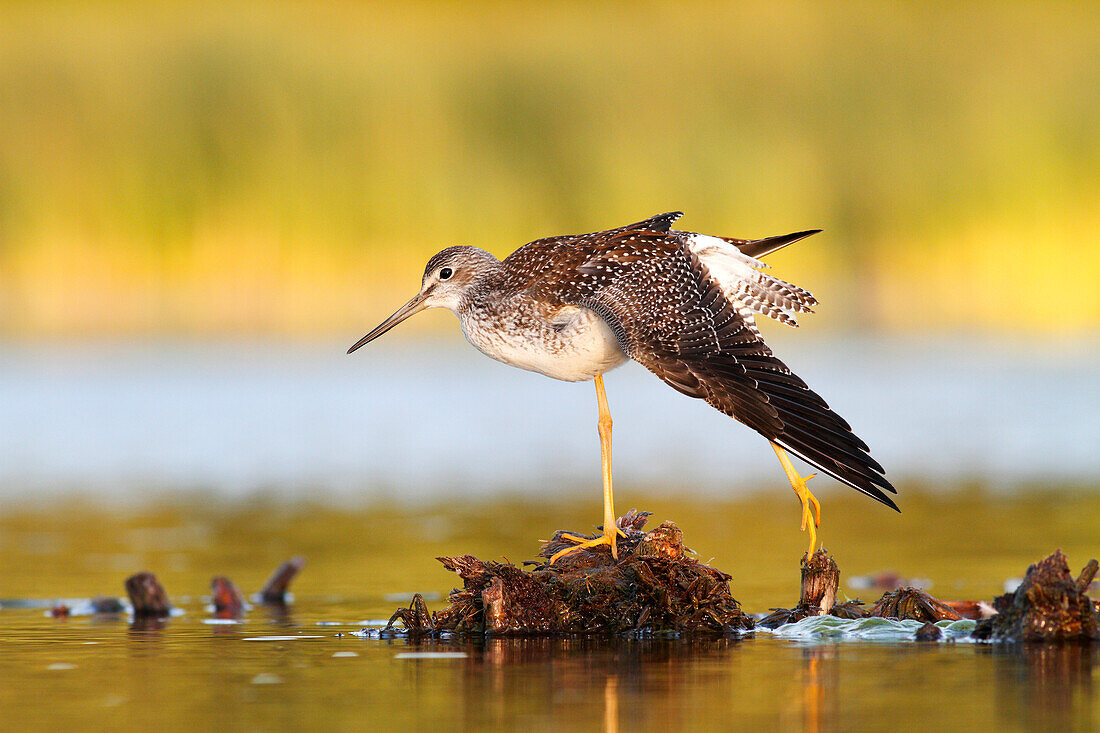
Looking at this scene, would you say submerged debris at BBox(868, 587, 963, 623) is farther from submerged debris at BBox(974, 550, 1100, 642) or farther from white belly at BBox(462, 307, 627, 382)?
white belly at BBox(462, 307, 627, 382)

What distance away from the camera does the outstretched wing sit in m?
10.1

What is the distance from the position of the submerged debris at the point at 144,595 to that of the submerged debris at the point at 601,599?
2.13 meters

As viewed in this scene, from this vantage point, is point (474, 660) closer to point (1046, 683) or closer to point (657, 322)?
point (657, 322)

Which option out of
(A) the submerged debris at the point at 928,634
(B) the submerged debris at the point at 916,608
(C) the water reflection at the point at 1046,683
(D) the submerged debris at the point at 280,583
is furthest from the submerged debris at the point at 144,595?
(C) the water reflection at the point at 1046,683

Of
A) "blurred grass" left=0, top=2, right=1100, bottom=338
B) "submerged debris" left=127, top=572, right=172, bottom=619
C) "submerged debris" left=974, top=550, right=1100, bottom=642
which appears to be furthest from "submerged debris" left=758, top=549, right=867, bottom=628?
"blurred grass" left=0, top=2, right=1100, bottom=338

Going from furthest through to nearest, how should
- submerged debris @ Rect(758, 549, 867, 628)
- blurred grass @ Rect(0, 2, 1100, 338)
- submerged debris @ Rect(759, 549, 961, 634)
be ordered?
blurred grass @ Rect(0, 2, 1100, 338), submerged debris @ Rect(758, 549, 867, 628), submerged debris @ Rect(759, 549, 961, 634)

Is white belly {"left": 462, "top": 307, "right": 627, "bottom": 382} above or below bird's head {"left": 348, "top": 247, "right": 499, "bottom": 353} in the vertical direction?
below

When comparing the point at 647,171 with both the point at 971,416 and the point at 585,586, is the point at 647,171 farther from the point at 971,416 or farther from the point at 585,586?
the point at 585,586

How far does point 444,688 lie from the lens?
29.8 feet

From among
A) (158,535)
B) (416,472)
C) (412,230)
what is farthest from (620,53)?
(158,535)

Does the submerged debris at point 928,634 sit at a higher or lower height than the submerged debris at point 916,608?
lower

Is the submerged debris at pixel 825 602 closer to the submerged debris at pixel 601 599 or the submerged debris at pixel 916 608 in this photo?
the submerged debris at pixel 916 608

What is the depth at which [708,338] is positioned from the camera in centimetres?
1074

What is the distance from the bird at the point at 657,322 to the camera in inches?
400
